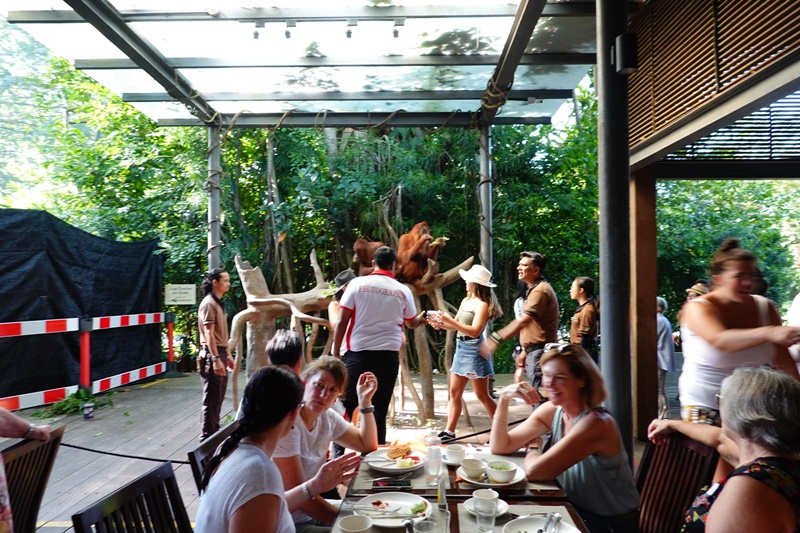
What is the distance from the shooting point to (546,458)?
230 cm

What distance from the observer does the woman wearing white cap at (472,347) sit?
15.3 feet

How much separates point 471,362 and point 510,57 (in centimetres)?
245

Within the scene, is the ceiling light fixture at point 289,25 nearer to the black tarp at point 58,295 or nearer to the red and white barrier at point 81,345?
the black tarp at point 58,295

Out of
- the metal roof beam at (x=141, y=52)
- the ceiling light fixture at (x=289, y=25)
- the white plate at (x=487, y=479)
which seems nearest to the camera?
the white plate at (x=487, y=479)

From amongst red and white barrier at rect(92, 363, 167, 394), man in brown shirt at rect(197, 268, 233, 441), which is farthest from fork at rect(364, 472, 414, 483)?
red and white barrier at rect(92, 363, 167, 394)

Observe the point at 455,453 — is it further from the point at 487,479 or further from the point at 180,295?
the point at 180,295

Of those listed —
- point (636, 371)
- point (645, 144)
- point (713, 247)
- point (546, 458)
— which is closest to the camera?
point (546, 458)

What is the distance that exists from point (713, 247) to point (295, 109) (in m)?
9.73

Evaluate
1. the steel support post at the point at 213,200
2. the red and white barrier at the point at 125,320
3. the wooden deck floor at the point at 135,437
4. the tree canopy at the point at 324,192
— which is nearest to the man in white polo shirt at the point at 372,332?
the wooden deck floor at the point at 135,437

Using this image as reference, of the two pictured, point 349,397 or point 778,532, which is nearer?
point 778,532

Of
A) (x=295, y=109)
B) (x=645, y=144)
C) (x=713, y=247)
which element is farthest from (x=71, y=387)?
(x=713, y=247)

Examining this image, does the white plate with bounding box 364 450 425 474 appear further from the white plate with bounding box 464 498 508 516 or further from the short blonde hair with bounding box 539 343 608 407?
the short blonde hair with bounding box 539 343 608 407

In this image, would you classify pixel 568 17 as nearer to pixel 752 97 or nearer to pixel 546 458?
pixel 752 97

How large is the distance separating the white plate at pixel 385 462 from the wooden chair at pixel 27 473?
133 centimetres
